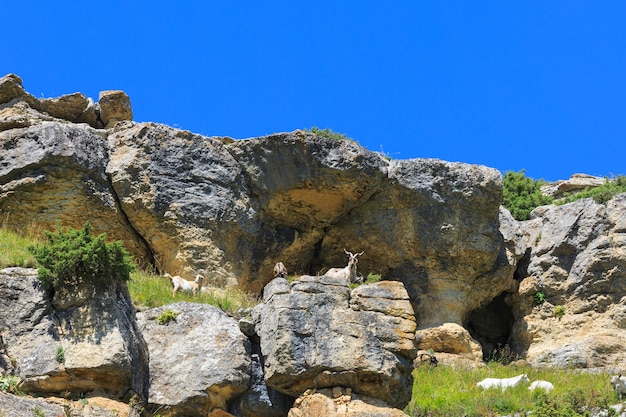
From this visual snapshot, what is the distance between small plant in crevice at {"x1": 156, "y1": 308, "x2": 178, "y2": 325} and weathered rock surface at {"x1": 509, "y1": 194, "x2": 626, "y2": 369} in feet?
36.1

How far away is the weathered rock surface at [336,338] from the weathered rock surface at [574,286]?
794cm

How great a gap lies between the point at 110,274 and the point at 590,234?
14.6 meters

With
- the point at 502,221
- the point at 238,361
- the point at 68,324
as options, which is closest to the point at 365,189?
the point at 502,221

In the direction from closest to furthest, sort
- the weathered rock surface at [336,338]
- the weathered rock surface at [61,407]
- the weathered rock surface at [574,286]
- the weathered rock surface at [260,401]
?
the weathered rock surface at [61,407]
the weathered rock surface at [336,338]
the weathered rock surface at [260,401]
the weathered rock surface at [574,286]

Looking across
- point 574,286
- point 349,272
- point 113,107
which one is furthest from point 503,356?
point 113,107

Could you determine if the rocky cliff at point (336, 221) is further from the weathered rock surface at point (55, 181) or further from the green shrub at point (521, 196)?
the green shrub at point (521, 196)

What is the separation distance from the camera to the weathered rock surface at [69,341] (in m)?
18.3

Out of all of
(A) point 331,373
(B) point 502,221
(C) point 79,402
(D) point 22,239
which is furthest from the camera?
(B) point 502,221

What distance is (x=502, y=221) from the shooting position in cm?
2936

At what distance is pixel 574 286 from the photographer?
92.2ft

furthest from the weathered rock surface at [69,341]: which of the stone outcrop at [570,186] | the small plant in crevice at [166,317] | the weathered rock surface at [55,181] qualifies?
the stone outcrop at [570,186]

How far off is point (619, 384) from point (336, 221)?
935 cm

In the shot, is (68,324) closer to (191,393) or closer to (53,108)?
(191,393)

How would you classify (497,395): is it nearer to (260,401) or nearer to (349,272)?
(349,272)
